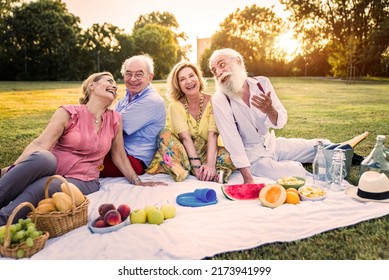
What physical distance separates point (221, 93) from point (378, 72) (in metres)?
6.18

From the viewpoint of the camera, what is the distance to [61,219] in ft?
7.82

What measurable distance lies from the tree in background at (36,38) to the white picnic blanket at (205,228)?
2.69 metres

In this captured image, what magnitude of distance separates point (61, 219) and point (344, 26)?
6.66m

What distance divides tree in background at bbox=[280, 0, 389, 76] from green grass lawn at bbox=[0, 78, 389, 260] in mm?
1124

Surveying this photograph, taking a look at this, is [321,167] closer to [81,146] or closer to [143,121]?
[143,121]

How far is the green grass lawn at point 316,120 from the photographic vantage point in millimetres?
2311

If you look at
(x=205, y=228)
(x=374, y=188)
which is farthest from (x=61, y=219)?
(x=374, y=188)

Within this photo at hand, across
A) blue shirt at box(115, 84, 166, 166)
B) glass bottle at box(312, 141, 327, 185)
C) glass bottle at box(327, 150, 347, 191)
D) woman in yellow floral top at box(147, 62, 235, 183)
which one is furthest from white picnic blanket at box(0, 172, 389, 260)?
blue shirt at box(115, 84, 166, 166)

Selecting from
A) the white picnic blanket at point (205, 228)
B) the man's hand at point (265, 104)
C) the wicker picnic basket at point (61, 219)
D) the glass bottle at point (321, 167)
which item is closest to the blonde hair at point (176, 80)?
the man's hand at point (265, 104)

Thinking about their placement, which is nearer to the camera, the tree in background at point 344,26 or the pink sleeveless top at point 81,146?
the pink sleeveless top at point 81,146

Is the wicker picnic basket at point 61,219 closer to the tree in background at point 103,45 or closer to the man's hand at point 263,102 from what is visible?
the man's hand at point 263,102

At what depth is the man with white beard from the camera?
348 centimetres

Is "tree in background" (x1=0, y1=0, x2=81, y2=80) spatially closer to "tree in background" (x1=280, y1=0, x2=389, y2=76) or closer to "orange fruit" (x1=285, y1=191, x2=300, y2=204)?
"orange fruit" (x1=285, y1=191, x2=300, y2=204)
